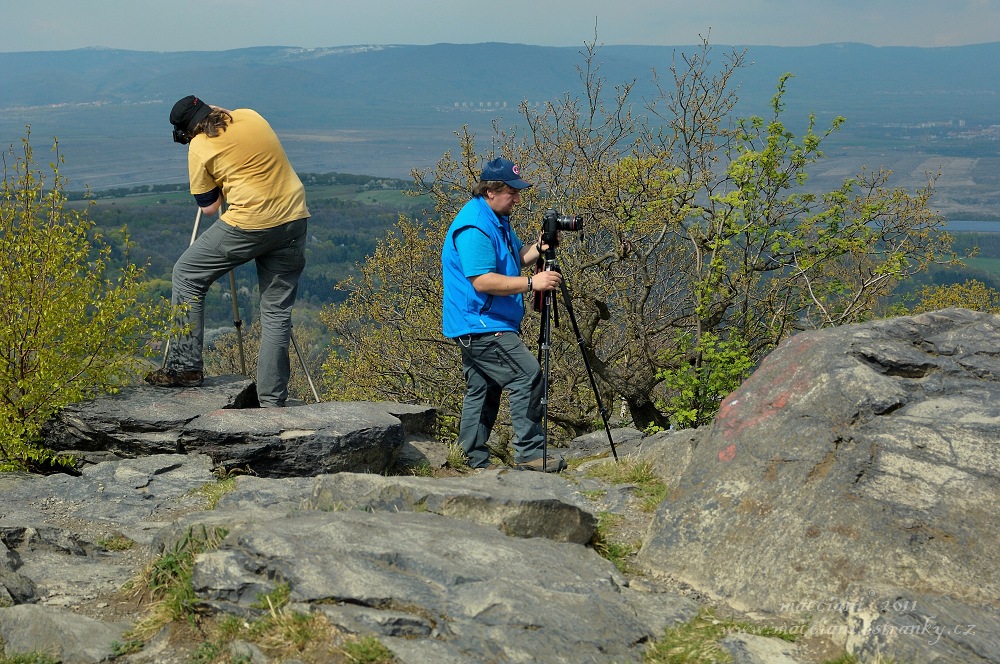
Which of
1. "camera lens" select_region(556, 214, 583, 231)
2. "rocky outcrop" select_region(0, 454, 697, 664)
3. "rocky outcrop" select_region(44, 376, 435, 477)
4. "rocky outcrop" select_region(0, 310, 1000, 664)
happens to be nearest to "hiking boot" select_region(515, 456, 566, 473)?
"rocky outcrop" select_region(0, 310, 1000, 664)

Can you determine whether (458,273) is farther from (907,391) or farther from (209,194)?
(907,391)

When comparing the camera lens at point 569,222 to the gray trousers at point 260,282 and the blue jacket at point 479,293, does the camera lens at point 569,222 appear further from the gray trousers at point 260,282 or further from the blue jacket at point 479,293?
the gray trousers at point 260,282

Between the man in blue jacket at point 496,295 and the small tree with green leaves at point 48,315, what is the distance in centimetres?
286

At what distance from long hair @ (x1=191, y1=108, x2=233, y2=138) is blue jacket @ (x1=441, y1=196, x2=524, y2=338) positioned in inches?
91.1

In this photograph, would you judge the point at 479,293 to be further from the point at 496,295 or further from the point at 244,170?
the point at 244,170

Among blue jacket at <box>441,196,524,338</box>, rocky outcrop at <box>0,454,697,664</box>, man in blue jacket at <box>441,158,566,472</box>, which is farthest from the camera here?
blue jacket at <box>441,196,524,338</box>

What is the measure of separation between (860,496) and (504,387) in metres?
3.23

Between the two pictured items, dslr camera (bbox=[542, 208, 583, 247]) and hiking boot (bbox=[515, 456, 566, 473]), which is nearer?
dslr camera (bbox=[542, 208, 583, 247])

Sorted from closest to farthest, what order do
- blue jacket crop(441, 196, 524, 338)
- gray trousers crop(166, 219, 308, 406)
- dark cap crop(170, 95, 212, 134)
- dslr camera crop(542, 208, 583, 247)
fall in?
blue jacket crop(441, 196, 524, 338)
dslr camera crop(542, 208, 583, 247)
dark cap crop(170, 95, 212, 134)
gray trousers crop(166, 219, 308, 406)

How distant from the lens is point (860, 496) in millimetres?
4863

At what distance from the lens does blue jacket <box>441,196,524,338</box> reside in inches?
273

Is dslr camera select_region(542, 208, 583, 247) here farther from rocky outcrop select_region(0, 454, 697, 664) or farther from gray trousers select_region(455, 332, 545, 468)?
rocky outcrop select_region(0, 454, 697, 664)

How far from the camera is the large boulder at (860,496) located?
4.35 metres

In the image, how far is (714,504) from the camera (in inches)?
210
